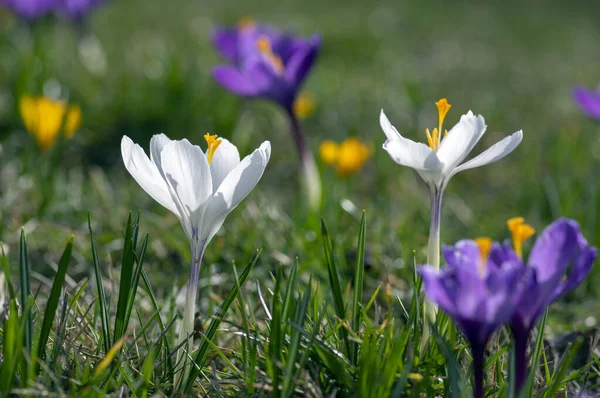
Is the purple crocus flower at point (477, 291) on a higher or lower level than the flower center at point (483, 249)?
lower

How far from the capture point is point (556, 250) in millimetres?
1032

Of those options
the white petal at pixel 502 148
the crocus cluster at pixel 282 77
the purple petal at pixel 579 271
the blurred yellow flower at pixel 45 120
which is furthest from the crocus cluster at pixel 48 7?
the purple petal at pixel 579 271

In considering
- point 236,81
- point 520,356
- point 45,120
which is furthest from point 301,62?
point 520,356

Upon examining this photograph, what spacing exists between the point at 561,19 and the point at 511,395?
6.69 meters

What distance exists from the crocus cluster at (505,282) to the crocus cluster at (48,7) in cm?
396

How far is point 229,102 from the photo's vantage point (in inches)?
125

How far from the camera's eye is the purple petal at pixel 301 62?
7.44ft

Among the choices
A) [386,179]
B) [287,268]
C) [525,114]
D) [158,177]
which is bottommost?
A: [525,114]

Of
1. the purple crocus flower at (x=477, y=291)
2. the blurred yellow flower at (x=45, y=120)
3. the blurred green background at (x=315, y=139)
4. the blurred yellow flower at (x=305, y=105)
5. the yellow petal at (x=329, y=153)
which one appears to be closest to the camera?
the purple crocus flower at (x=477, y=291)

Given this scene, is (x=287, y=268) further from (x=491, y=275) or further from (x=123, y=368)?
(x=491, y=275)

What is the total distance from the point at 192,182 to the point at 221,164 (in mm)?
81

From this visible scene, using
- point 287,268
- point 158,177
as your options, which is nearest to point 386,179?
point 287,268

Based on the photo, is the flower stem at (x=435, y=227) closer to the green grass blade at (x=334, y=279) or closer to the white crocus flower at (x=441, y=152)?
the white crocus flower at (x=441, y=152)

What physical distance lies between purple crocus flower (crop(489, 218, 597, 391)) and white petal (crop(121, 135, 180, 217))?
22.1 inches
